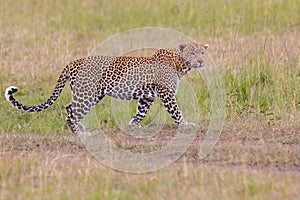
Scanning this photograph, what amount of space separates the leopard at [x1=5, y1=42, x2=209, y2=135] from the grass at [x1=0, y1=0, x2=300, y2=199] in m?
0.39

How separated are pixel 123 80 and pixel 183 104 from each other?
1.32m

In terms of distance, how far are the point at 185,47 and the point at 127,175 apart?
266 cm

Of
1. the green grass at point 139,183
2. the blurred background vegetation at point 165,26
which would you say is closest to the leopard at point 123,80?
the blurred background vegetation at point 165,26

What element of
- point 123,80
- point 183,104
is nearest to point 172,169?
point 123,80

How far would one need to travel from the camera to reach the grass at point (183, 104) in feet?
22.6

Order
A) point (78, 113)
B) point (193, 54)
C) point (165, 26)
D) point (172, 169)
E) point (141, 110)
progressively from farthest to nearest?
point (165, 26)
point (141, 110)
point (193, 54)
point (78, 113)
point (172, 169)

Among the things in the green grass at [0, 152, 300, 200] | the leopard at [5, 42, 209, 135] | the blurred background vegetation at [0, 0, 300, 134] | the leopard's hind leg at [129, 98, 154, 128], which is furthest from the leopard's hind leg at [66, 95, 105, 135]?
the green grass at [0, 152, 300, 200]

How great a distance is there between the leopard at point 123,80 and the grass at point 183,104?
39 centimetres

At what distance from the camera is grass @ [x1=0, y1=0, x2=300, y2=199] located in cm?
688

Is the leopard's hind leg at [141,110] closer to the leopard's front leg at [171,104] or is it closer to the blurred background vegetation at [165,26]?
the blurred background vegetation at [165,26]

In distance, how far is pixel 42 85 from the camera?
38.4 feet

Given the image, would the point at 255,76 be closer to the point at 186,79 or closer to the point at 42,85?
the point at 186,79

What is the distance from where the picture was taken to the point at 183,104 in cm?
1035

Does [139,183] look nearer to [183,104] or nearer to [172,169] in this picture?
[172,169]
